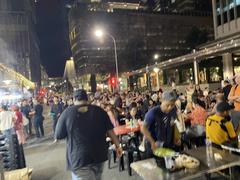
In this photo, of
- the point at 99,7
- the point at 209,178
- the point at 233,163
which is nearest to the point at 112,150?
the point at 209,178

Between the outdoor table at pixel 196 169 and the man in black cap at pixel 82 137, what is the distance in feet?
2.00

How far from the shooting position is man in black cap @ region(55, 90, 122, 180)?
379 centimetres

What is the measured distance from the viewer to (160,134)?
4176 millimetres

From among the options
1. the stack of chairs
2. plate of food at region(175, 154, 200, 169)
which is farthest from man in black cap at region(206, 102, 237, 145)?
the stack of chairs

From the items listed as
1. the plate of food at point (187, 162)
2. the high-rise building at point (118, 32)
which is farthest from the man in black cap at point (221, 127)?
the high-rise building at point (118, 32)

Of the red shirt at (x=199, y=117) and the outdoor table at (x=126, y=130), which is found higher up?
the red shirt at (x=199, y=117)

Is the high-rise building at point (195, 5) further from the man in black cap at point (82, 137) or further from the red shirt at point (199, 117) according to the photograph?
the man in black cap at point (82, 137)

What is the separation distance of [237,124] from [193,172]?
104 inches

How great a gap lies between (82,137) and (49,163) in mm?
5026

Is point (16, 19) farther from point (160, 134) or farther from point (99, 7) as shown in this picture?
point (160, 134)

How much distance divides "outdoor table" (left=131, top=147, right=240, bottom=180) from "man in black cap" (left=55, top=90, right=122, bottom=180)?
0.61 meters

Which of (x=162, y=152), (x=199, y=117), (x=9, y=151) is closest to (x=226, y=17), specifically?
(x=199, y=117)

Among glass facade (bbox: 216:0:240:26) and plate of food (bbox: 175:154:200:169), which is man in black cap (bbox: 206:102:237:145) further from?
glass facade (bbox: 216:0:240:26)

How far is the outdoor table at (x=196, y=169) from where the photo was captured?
137 inches
